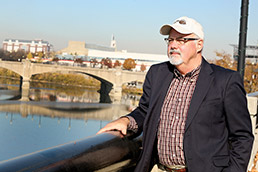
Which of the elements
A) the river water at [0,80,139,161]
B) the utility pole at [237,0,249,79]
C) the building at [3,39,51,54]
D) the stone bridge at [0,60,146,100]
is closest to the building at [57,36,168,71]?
the stone bridge at [0,60,146,100]

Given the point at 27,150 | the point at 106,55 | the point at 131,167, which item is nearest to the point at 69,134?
the point at 27,150

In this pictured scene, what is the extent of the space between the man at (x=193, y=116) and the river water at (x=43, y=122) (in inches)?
512

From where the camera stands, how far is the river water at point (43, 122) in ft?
57.4

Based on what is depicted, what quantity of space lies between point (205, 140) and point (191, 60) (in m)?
0.49

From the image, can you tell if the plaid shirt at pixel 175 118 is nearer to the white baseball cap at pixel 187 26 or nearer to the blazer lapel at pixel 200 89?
the blazer lapel at pixel 200 89

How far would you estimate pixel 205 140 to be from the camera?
1919mm

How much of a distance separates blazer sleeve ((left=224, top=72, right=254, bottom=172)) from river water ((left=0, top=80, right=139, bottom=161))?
1321 centimetres

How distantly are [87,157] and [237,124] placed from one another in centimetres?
85

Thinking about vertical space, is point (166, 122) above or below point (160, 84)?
below

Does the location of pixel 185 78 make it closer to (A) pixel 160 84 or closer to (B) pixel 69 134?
(A) pixel 160 84

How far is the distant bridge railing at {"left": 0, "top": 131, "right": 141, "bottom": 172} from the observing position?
1445 mm

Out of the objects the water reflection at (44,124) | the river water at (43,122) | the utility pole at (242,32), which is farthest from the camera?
the river water at (43,122)

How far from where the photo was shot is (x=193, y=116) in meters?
1.92

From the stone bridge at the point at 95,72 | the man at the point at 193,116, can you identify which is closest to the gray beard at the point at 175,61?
the man at the point at 193,116
